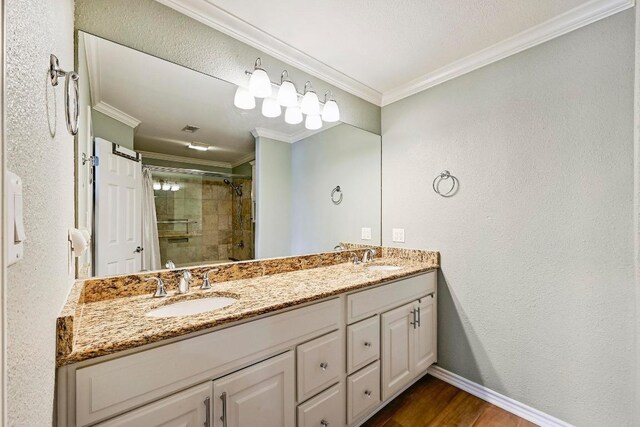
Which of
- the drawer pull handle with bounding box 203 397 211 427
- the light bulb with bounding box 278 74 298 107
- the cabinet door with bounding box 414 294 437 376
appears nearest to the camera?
the drawer pull handle with bounding box 203 397 211 427

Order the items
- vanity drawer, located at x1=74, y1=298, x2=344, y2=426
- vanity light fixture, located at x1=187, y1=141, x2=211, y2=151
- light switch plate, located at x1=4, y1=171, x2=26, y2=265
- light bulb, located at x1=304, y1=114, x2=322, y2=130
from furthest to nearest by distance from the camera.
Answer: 1. light bulb, located at x1=304, y1=114, x2=322, y2=130
2. vanity light fixture, located at x1=187, y1=141, x2=211, y2=151
3. vanity drawer, located at x1=74, y1=298, x2=344, y2=426
4. light switch plate, located at x1=4, y1=171, x2=26, y2=265

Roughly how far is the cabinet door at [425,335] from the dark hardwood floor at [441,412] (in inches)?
6.4

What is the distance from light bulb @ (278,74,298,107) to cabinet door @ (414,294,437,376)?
159cm

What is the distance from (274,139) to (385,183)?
1.03 metres

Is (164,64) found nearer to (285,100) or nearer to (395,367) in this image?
(285,100)

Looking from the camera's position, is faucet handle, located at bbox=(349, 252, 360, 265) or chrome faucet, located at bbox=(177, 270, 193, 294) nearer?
chrome faucet, located at bbox=(177, 270, 193, 294)

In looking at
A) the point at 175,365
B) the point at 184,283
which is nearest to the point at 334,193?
the point at 184,283

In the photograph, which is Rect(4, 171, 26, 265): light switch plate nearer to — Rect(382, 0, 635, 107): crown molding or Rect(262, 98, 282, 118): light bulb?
Rect(262, 98, 282, 118): light bulb

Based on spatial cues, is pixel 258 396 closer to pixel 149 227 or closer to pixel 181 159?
pixel 149 227

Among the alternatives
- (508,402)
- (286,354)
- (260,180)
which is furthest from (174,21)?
(508,402)

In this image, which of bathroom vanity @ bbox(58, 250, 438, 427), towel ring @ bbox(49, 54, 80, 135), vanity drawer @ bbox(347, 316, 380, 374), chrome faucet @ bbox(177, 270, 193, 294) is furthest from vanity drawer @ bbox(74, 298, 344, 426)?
towel ring @ bbox(49, 54, 80, 135)

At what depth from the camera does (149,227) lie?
4.70ft

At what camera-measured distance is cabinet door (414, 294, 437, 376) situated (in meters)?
1.92

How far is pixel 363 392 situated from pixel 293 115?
176 cm
